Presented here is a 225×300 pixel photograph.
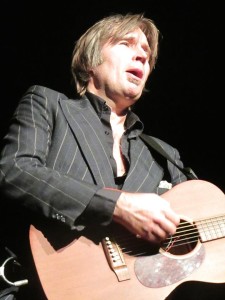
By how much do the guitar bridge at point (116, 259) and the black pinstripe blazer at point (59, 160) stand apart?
0.60 ft

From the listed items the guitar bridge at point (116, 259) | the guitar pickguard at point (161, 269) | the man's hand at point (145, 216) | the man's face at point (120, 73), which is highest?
the man's face at point (120, 73)

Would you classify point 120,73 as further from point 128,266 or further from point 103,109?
point 128,266

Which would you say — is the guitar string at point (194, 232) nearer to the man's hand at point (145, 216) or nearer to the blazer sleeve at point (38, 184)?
the man's hand at point (145, 216)

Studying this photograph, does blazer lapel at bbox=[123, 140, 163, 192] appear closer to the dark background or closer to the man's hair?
the man's hair

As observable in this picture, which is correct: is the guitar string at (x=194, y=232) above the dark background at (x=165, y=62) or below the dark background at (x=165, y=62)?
below

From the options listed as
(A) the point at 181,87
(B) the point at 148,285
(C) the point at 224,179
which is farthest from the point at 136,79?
(B) the point at 148,285

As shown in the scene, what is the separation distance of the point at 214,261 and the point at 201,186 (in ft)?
1.19

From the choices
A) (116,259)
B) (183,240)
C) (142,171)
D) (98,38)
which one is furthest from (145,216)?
(98,38)

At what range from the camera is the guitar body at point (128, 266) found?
1421 mm

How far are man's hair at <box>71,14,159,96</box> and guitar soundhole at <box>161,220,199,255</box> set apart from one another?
1.05m

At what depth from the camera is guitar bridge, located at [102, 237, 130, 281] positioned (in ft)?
4.91

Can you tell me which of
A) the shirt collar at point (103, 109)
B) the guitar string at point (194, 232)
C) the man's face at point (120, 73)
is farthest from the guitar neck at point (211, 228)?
the man's face at point (120, 73)

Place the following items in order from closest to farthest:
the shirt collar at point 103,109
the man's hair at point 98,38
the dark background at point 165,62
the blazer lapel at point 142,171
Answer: the blazer lapel at point 142,171 → the shirt collar at point 103,109 → the man's hair at point 98,38 → the dark background at point 165,62

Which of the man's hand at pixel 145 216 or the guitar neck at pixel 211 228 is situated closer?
the man's hand at pixel 145 216
